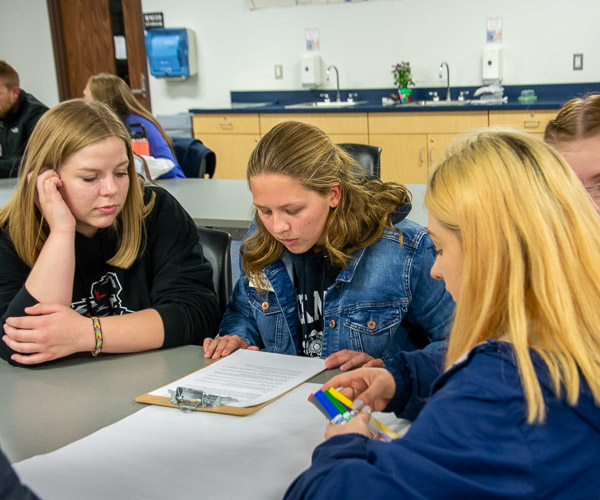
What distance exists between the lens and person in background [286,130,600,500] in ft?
2.36

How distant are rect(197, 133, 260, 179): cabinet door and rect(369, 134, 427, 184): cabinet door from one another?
1.06 m

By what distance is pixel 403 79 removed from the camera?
17.6ft

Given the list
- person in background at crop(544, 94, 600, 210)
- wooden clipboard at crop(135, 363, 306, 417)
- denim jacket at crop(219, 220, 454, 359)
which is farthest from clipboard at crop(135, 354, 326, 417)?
person in background at crop(544, 94, 600, 210)

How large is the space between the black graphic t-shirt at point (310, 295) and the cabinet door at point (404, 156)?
3568mm

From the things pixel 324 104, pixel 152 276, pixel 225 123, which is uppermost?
pixel 324 104

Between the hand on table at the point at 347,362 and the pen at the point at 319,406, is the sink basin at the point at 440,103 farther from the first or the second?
the pen at the point at 319,406

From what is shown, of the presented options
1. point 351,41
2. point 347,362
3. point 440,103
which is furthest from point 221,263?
point 351,41

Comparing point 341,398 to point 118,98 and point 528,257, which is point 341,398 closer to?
point 528,257

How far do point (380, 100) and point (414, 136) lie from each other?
752 millimetres

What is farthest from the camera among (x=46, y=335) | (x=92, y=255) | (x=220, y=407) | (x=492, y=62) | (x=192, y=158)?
(x=492, y=62)

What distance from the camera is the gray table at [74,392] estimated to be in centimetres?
106

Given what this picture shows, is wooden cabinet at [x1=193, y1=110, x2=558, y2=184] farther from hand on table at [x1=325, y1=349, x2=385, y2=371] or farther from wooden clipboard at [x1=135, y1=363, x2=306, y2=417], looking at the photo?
wooden clipboard at [x1=135, y1=363, x2=306, y2=417]

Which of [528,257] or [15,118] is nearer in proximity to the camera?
[528,257]

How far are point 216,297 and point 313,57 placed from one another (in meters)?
4.39
